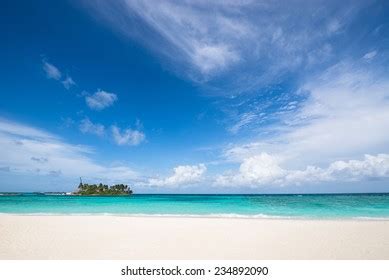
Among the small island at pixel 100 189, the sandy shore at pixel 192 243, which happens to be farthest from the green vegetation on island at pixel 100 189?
the sandy shore at pixel 192 243

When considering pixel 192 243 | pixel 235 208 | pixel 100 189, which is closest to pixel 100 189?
pixel 100 189

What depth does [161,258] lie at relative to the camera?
16.6ft

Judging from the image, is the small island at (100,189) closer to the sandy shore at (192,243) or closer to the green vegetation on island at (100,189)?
the green vegetation on island at (100,189)

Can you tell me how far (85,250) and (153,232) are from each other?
2239mm

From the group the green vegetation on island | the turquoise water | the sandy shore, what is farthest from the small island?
the sandy shore

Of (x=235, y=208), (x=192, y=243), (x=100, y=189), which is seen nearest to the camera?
(x=192, y=243)

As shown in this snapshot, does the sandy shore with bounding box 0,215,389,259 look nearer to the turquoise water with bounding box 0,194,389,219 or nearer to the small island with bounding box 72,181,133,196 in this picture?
the turquoise water with bounding box 0,194,389,219

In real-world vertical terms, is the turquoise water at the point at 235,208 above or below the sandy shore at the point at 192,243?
above

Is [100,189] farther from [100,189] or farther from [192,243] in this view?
[192,243]

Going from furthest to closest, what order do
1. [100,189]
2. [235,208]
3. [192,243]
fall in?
1. [100,189]
2. [235,208]
3. [192,243]

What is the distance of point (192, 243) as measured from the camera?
612 centimetres

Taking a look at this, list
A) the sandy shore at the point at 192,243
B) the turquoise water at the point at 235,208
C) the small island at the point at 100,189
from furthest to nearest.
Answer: the small island at the point at 100,189 < the turquoise water at the point at 235,208 < the sandy shore at the point at 192,243

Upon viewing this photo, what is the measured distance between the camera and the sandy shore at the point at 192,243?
5.25 metres

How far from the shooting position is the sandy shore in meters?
5.25
